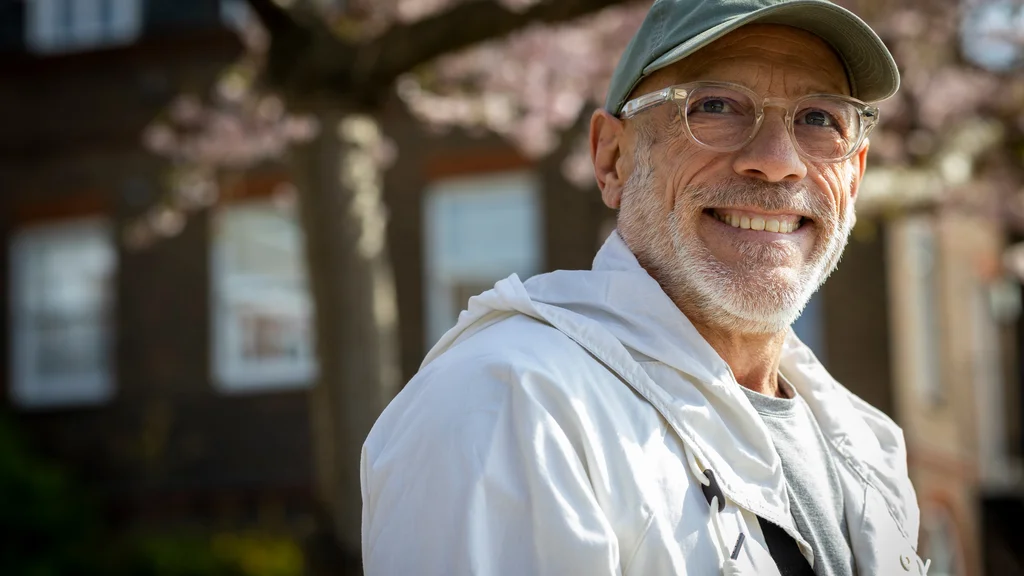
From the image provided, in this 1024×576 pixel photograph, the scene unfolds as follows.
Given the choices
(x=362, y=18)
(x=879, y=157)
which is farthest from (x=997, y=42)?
(x=362, y=18)

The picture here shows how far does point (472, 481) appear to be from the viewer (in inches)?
70.4

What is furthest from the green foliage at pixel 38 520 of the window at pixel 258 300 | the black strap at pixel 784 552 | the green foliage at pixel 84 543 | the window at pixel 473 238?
the black strap at pixel 784 552

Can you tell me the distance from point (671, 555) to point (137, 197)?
11.2 meters

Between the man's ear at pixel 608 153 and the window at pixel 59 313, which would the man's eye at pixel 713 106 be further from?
the window at pixel 59 313

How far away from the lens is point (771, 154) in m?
2.32

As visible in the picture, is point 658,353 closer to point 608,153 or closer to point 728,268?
point 728,268

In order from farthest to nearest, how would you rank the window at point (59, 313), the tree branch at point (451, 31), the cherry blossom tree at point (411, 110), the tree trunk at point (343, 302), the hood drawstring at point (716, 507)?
the window at point (59, 313) → the tree trunk at point (343, 302) → the cherry blossom tree at point (411, 110) → the tree branch at point (451, 31) → the hood drawstring at point (716, 507)

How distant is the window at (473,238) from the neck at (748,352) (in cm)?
859

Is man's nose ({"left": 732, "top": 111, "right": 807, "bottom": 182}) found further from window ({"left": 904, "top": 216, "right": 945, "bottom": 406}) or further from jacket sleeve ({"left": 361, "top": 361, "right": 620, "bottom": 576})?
window ({"left": 904, "top": 216, "right": 945, "bottom": 406})

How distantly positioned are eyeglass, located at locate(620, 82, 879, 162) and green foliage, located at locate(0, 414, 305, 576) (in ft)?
26.4

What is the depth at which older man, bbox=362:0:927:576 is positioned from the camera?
1.82 meters

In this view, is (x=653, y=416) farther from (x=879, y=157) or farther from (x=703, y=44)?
(x=879, y=157)

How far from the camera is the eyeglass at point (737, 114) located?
2.32 metres

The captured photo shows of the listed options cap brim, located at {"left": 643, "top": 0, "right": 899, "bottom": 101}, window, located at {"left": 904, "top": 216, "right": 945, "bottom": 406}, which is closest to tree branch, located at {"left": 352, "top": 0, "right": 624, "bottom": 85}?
cap brim, located at {"left": 643, "top": 0, "right": 899, "bottom": 101}
